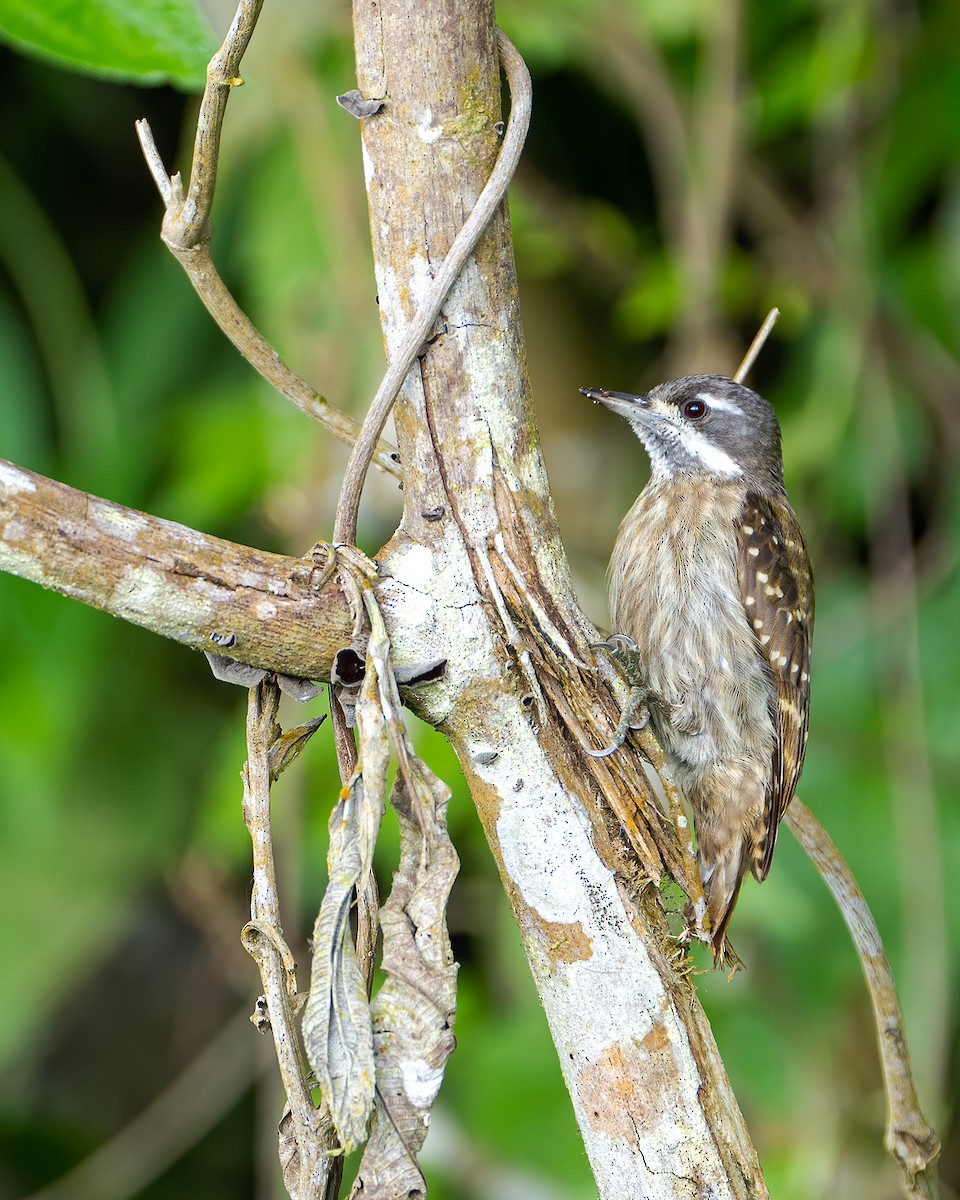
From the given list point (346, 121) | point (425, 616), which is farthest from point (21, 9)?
point (346, 121)

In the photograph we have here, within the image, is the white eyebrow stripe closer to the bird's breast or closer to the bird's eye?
the bird's eye

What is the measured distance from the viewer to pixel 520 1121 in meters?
3.19

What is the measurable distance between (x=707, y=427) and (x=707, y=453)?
0.19 feet

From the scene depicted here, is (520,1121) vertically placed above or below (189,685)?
below

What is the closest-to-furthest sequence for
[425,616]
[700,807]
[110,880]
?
1. [425,616]
2. [700,807]
3. [110,880]

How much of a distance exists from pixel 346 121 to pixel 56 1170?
9.96ft

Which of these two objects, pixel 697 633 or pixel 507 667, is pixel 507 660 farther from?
pixel 697 633

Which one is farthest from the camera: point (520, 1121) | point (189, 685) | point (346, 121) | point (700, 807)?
point (189, 685)

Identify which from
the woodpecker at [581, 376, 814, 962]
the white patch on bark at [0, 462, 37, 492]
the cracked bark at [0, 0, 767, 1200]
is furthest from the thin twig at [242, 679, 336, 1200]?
the woodpecker at [581, 376, 814, 962]

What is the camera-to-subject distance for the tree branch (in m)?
1.20

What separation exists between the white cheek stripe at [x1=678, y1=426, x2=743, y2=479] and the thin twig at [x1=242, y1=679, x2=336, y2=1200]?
1.64 m

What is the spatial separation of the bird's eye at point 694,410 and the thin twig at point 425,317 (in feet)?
5.00

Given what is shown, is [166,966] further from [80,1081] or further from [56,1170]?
[56,1170]

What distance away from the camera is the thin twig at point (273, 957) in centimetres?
132
